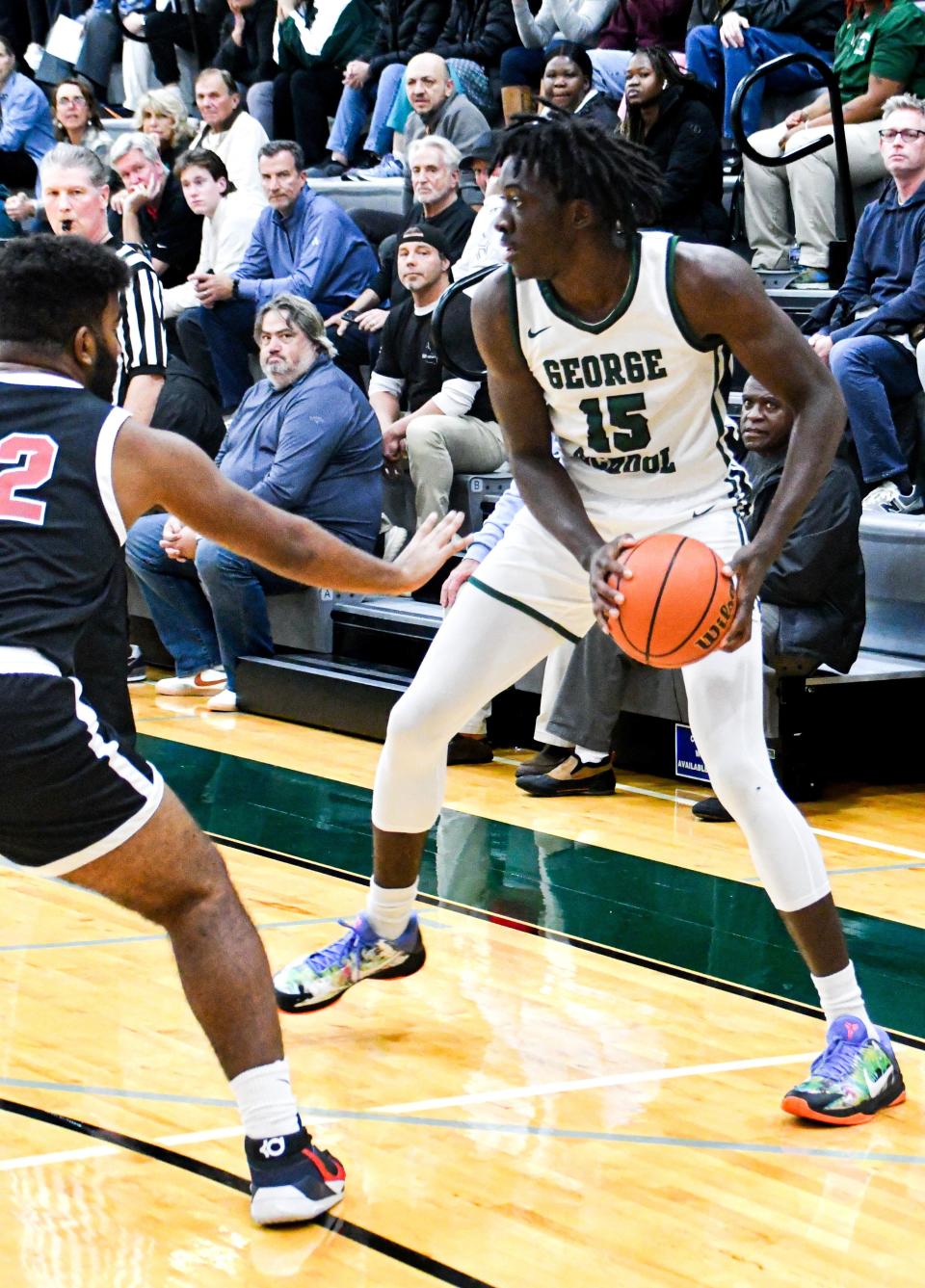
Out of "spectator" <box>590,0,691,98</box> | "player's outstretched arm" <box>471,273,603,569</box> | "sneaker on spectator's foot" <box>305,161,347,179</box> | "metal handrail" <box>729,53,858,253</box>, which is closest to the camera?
"player's outstretched arm" <box>471,273,603,569</box>

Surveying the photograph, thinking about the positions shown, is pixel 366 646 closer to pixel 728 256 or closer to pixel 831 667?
pixel 831 667

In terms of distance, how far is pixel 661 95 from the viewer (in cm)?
834

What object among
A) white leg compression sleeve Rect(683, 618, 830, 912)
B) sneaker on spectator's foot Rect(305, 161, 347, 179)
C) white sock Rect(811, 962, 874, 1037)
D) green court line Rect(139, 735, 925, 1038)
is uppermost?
sneaker on spectator's foot Rect(305, 161, 347, 179)

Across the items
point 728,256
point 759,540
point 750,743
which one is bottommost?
point 750,743

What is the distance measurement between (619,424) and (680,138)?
513 centimetres

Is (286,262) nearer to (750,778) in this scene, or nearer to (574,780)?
(574,780)

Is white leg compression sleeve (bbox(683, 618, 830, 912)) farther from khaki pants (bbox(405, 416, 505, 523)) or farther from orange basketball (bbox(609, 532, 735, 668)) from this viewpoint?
khaki pants (bbox(405, 416, 505, 523))

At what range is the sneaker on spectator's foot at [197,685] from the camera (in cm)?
795

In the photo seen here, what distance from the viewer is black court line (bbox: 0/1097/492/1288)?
2.74 meters

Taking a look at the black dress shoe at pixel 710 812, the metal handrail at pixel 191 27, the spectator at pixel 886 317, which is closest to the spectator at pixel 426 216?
the spectator at pixel 886 317

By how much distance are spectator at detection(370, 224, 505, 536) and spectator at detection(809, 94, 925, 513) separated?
1.46 m

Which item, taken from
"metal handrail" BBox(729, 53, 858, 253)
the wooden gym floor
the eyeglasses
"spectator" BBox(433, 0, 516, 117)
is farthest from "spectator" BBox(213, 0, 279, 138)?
the wooden gym floor

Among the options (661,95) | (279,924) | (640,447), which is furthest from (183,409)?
(640,447)

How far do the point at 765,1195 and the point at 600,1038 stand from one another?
2.67ft
